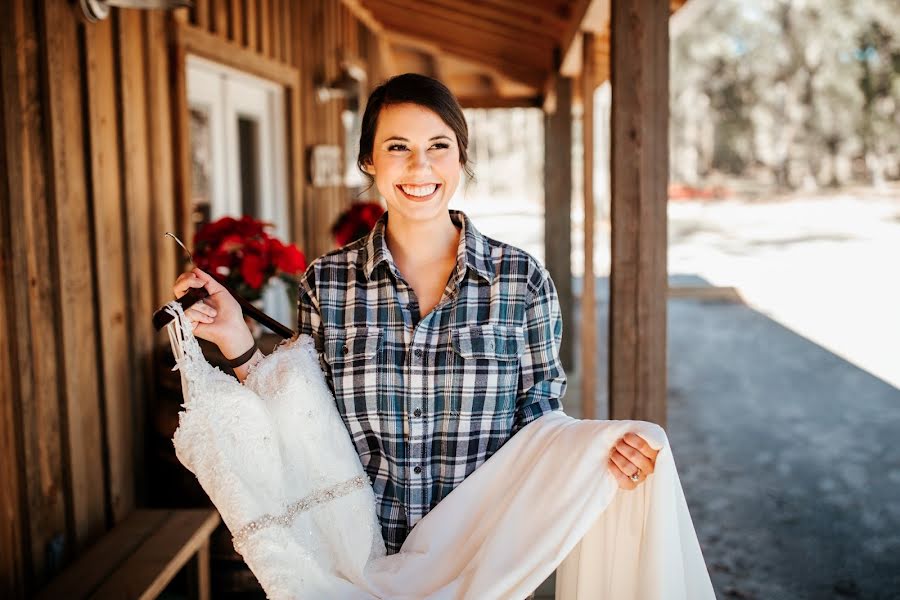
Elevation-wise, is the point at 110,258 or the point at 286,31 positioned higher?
the point at 286,31

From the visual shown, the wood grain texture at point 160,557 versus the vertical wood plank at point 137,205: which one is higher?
the vertical wood plank at point 137,205

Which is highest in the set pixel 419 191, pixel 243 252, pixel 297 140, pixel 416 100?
pixel 297 140

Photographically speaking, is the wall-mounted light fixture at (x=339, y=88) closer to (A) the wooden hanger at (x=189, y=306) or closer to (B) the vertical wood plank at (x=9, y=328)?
(B) the vertical wood plank at (x=9, y=328)

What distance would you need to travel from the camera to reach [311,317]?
188 cm

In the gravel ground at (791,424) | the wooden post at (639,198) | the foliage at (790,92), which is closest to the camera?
the wooden post at (639,198)

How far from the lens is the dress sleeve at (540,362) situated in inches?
71.5

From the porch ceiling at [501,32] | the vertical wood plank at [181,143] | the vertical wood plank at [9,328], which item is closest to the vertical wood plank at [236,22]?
the vertical wood plank at [181,143]

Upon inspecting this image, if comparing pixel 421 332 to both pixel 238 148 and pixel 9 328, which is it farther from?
pixel 238 148

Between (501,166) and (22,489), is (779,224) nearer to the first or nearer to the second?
(501,166)

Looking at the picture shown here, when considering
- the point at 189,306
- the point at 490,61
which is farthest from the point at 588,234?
the point at 490,61

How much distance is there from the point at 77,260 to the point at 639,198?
1.65 meters

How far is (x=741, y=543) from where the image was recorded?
12.9 ft

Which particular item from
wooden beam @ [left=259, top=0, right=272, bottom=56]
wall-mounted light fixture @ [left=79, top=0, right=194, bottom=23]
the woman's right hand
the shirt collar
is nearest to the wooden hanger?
the woman's right hand

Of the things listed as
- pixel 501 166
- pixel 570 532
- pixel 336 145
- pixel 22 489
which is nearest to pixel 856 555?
pixel 570 532
